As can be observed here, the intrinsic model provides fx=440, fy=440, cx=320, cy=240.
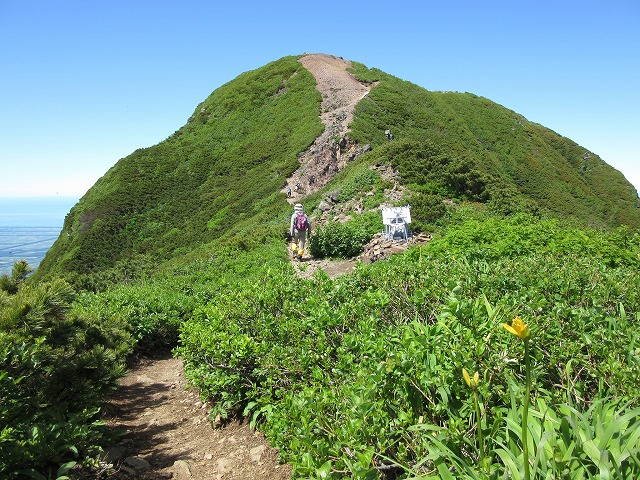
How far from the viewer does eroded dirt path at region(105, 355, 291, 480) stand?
13.2 ft

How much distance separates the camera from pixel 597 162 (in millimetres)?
52656

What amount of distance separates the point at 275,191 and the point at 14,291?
27.5 m

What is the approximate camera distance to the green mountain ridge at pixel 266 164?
32.4m

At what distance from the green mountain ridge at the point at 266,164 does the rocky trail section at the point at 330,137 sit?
0.89m

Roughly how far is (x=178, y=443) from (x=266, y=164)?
111ft

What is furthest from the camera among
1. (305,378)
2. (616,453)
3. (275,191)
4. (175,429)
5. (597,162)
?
(597,162)

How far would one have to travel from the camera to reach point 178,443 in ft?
15.8

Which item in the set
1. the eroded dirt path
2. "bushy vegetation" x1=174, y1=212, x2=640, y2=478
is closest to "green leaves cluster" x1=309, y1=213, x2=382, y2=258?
the eroded dirt path

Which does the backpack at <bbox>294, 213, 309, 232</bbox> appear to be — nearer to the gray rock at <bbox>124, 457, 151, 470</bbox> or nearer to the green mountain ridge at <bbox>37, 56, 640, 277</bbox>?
the green mountain ridge at <bbox>37, 56, 640, 277</bbox>

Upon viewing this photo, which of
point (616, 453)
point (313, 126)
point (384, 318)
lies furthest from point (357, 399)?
point (313, 126)

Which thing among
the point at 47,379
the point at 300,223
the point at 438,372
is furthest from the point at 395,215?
the point at 438,372

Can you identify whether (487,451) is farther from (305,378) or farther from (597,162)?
(597,162)

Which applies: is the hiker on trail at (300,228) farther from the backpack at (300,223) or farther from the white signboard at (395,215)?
the white signboard at (395,215)

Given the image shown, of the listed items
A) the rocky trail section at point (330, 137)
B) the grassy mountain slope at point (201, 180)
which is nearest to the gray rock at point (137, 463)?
the grassy mountain slope at point (201, 180)
